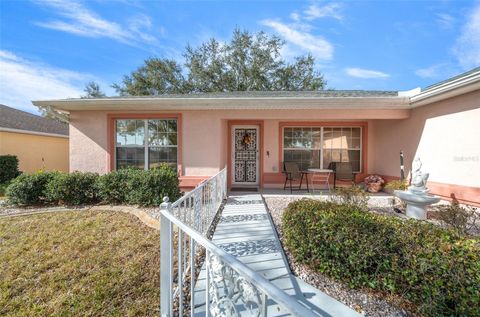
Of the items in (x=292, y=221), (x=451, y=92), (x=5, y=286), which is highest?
(x=451, y=92)

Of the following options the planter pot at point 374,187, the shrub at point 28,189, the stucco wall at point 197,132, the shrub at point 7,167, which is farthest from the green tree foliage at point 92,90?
the planter pot at point 374,187

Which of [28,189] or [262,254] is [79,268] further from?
[28,189]

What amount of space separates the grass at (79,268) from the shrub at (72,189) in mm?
1201

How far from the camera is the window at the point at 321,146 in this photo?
8.07 m

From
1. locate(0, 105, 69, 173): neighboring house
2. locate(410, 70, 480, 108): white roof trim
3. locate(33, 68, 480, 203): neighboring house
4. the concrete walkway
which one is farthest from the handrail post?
locate(0, 105, 69, 173): neighboring house

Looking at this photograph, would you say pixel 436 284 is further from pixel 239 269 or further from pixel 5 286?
pixel 5 286

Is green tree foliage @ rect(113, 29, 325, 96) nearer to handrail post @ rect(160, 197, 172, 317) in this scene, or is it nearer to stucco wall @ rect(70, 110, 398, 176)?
stucco wall @ rect(70, 110, 398, 176)

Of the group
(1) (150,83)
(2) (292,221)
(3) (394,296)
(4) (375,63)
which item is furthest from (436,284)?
(1) (150,83)

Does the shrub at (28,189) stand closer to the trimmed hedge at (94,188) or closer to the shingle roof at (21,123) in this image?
the trimmed hedge at (94,188)

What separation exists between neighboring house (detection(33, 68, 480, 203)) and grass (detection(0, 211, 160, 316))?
3105 millimetres

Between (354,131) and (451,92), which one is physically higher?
(451,92)

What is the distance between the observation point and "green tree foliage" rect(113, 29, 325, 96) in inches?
794

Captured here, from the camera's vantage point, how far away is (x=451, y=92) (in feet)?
15.9

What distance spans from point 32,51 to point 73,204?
9.69m
